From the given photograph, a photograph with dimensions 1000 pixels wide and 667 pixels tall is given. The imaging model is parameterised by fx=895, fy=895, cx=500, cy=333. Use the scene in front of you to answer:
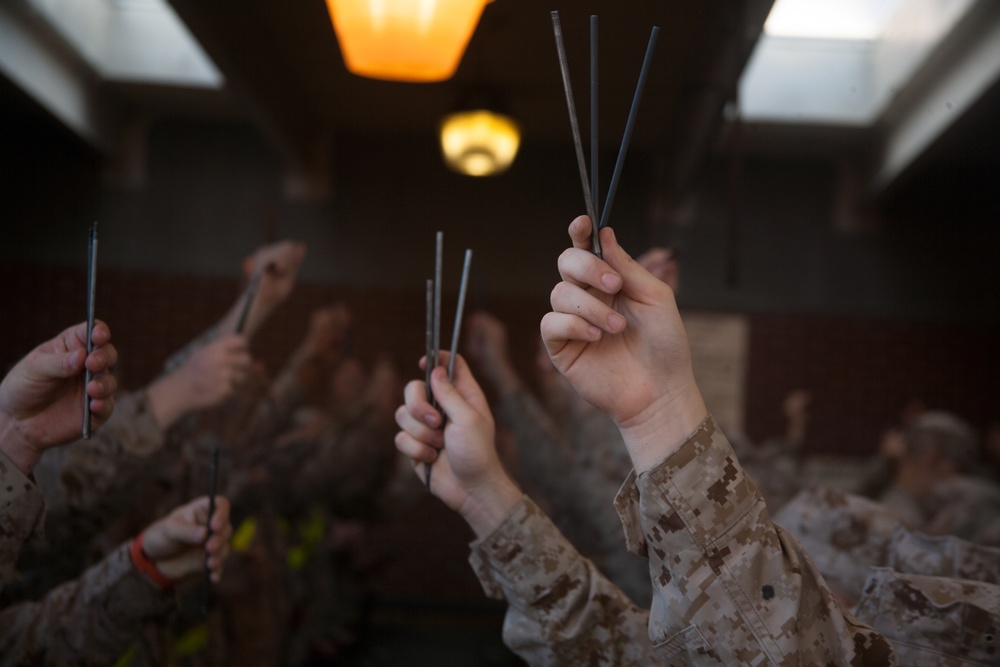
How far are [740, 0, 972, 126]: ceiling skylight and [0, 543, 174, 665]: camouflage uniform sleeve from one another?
1656 mm

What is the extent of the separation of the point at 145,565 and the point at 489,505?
631 millimetres

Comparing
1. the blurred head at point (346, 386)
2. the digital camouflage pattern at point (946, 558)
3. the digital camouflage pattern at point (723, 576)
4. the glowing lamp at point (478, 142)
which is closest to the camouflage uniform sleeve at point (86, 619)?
the digital camouflage pattern at point (723, 576)

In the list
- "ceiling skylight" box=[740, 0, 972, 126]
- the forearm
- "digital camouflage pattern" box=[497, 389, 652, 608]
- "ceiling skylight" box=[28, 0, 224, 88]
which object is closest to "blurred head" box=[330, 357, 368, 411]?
"digital camouflage pattern" box=[497, 389, 652, 608]

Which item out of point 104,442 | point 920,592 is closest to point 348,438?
point 104,442

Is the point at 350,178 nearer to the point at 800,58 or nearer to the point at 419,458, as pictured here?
the point at 800,58

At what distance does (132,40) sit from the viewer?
3.15 metres

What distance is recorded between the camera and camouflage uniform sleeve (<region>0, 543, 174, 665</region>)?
1487 mm

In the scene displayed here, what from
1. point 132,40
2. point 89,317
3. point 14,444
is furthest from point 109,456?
point 132,40

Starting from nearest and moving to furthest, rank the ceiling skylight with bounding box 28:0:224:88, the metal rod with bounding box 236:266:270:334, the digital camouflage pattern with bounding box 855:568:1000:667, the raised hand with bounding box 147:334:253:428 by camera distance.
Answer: the digital camouflage pattern with bounding box 855:568:1000:667 → the raised hand with bounding box 147:334:253:428 → the metal rod with bounding box 236:266:270:334 → the ceiling skylight with bounding box 28:0:224:88

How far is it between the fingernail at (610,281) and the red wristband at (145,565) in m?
1.02

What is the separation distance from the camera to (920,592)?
1.23 m

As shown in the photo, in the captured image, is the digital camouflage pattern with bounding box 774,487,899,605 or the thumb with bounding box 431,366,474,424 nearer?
the thumb with bounding box 431,366,474,424

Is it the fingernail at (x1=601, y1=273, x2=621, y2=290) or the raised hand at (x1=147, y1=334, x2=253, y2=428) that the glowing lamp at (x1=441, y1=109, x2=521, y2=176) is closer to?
the raised hand at (x1=147, y1=334, x2=253, y2=428)

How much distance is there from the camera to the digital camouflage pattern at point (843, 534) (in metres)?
1.63
